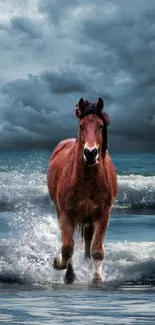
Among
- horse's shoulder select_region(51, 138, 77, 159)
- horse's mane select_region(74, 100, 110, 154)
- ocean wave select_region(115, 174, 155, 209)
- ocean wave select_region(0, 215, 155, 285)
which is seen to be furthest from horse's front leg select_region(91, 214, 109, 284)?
ocean wave select_region(115, 174, 155, 209)

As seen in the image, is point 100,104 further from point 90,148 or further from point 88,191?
point 88,191

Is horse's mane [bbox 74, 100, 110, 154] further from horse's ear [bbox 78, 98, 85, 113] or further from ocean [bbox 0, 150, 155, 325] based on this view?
ocean [bbox 0, 150, 155, 325]

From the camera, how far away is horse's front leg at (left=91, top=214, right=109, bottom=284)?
420 inches

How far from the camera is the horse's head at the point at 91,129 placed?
9852 mm

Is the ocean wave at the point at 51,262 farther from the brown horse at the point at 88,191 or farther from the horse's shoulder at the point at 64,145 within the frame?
the horse's shoulder at the point at 64,145

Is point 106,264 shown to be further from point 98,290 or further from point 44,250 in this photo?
point 98,290

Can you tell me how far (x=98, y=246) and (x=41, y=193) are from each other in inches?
701

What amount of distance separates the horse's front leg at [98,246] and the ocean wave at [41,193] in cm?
1596

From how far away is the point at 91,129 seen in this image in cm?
1010

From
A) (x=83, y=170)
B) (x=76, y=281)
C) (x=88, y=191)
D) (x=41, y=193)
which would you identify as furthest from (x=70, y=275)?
(x=41, y=193)

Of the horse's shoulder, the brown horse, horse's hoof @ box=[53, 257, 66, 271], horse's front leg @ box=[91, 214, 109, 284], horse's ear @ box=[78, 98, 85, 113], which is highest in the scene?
horse's ear @ box=[78, 98, 85, 113]

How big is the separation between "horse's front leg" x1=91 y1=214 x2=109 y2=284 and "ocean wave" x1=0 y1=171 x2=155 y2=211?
15958mm

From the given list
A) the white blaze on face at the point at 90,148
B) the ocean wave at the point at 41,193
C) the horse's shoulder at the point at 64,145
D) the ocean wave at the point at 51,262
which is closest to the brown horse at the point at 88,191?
the white blaze on face at the point at 90,148

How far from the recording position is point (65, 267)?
11.2 meters
